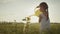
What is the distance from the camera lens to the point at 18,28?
6.77ft

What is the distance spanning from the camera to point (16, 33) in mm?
2031

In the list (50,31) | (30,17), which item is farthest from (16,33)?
(50,31)

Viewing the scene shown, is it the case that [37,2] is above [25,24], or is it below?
above

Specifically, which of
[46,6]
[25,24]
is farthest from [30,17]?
[46,6]

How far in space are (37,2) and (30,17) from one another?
0.23m

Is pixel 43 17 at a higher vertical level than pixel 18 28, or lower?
higher

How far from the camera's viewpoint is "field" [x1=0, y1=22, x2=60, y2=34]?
2.03 meters

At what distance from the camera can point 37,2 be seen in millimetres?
2125

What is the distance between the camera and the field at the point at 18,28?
2.03 m

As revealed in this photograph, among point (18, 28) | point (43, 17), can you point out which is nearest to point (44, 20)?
point (43, 17)

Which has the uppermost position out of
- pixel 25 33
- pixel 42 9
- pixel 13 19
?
pixel 42 9

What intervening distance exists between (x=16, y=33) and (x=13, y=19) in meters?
0.20

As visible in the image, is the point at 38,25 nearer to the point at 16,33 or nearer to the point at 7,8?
the point at 16,33

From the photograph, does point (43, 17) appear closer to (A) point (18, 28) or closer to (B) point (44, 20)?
(B) point (44, 20)
